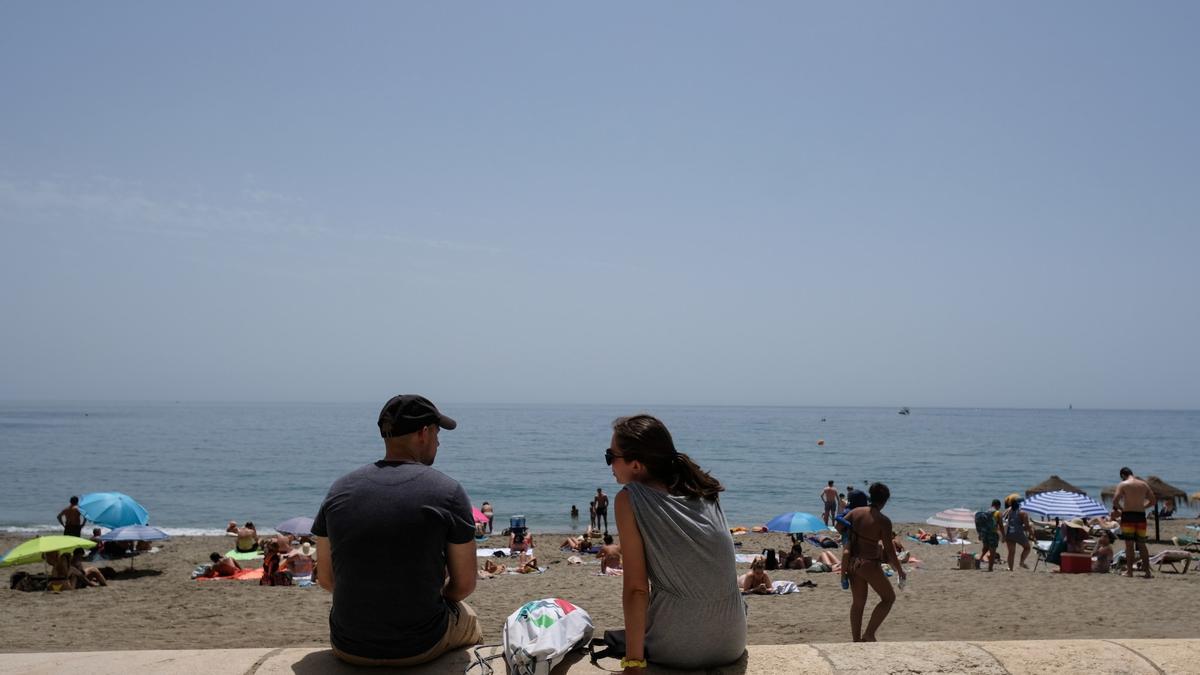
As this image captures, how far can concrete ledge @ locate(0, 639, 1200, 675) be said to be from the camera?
10.4 ft

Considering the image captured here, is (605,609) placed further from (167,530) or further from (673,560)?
(167,530)

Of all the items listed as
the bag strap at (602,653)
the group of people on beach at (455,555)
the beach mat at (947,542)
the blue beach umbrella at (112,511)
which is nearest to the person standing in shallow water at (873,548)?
the group of people on beach at (455,555)

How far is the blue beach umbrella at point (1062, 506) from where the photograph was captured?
1869 centimetres

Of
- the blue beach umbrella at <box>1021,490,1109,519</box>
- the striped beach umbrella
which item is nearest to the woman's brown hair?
the striped beach umbrella

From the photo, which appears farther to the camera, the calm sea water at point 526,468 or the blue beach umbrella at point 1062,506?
the calm sea water at point 526,468

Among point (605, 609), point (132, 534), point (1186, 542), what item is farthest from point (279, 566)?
point (1186, 542)

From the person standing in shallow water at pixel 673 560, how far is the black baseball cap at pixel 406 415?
2.53ft

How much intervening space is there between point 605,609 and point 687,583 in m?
9.03

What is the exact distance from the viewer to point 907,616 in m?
10.9

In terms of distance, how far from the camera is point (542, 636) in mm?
3135

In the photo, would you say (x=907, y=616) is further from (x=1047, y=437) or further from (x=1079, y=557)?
(x=1047, y=437)

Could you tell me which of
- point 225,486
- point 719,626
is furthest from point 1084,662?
point 225,486

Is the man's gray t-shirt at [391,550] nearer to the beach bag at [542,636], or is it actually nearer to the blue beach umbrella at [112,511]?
the beach bag at [542,636]

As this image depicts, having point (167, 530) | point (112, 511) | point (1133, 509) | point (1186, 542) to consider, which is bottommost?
point (167, 530)
